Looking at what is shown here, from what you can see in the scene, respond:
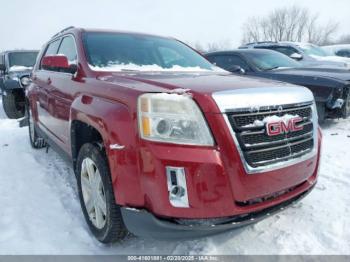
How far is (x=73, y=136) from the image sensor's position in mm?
2586

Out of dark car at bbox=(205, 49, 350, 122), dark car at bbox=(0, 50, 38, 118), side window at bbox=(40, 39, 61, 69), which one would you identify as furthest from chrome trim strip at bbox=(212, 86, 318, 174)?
dark car at bbox=(0, 50, 38, 118)

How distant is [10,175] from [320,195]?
3.43 meters

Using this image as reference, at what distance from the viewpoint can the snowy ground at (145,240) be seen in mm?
2227

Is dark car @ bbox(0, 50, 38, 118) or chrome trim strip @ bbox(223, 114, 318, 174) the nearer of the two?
chrome trim strip @ bbox(223, 114, 318, 174)

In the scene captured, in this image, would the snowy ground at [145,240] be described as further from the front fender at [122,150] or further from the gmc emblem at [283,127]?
the gmc emblem at [283,127]

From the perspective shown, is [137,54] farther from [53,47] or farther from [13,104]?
[13,104]

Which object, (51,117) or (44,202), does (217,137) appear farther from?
(51,117)

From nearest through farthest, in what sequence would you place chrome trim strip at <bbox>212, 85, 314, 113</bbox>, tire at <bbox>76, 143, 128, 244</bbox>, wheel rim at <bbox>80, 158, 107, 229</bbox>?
1. chrome trim strip at <bbox>212, 85, 314, 113</bbox>
2. tire at <bbox>76, 143, 128, 244</bbox>
3. wheel rim at <bbox>80, 158, 107, 229</bbox>

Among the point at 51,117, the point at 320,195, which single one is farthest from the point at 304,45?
the point at 51,117

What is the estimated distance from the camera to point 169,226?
1767 millimetres

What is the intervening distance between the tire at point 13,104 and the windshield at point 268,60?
5.65 m

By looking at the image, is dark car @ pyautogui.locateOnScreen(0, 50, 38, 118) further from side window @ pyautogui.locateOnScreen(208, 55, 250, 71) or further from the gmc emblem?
the gmc emblem

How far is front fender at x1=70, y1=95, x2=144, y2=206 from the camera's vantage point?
1806 millimetres

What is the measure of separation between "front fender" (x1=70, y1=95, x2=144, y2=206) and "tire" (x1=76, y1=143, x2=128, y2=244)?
0.12 meters
